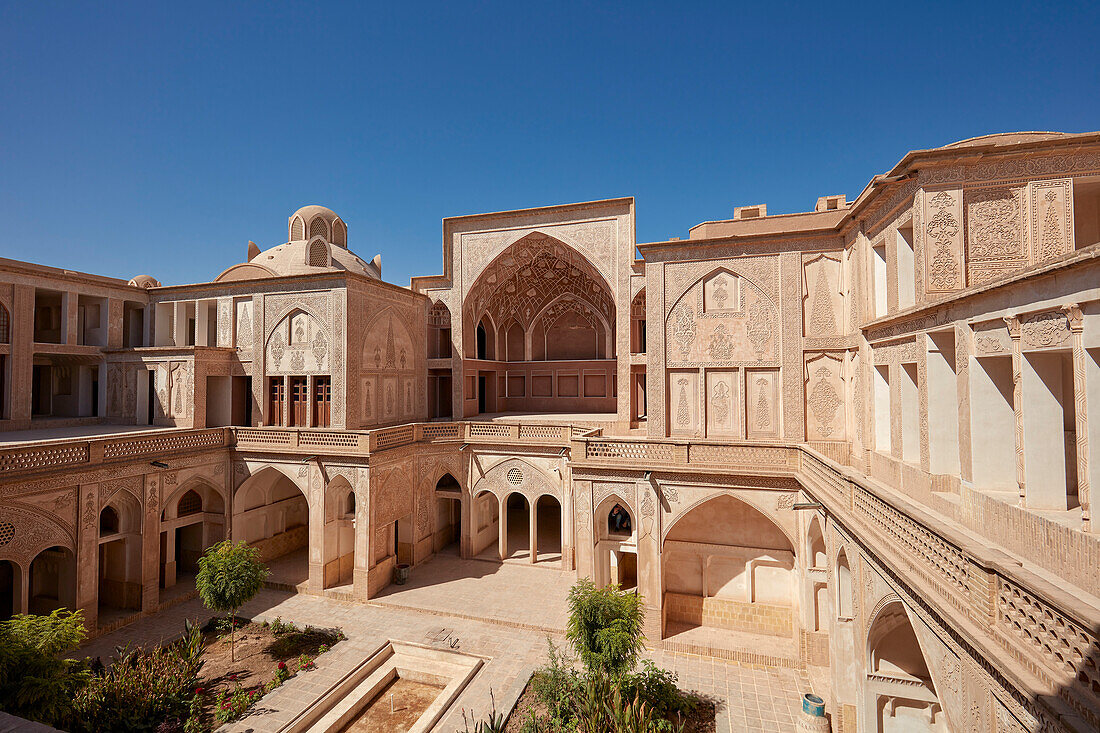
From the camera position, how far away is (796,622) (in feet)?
37.9

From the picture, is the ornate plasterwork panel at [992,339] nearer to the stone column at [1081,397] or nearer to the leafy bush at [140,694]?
the stone column at [1081,397]

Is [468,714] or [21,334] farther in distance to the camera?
[21,334]

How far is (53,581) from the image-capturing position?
12.5 m

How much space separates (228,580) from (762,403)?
1390 cm

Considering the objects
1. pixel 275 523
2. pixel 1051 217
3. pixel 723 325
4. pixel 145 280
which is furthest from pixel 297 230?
pixel 1051 217

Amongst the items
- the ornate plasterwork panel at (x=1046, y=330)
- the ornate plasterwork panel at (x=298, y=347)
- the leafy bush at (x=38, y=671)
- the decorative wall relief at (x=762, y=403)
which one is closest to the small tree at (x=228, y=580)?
the leafy bush at (x=38, y=671)

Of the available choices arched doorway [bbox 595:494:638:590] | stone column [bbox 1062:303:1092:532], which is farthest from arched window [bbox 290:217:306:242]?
stone column [bbox 1062:303:1092:532]

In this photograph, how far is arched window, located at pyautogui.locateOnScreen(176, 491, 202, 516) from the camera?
1577 cm

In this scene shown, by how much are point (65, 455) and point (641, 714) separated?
13.6m

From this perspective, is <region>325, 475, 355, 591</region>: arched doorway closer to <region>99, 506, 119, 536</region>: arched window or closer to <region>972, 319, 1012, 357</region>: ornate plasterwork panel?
<region>99, 506, 119, 536</region>: arched window

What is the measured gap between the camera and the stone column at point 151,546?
13.1 metres

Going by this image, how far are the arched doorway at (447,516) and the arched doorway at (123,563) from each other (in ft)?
26.9

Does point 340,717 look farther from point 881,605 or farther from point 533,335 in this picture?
point 533,335

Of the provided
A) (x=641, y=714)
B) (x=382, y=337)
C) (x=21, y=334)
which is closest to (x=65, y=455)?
(x=21, y=334)
